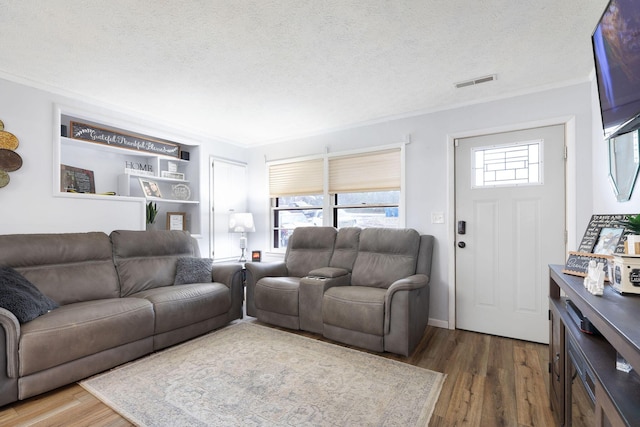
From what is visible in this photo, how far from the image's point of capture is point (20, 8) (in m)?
1.83

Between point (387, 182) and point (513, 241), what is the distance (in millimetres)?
1444

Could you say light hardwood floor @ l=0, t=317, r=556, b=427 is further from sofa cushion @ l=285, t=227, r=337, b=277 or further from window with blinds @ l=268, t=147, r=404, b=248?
window with blinds @ l=268, t=147, r=404, b=248

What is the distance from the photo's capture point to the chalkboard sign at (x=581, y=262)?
1435 mm

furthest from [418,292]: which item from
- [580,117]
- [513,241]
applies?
[580,117]

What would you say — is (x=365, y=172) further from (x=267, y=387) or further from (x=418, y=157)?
(x=267, y=387)

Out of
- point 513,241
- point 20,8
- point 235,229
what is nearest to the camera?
point 20,8

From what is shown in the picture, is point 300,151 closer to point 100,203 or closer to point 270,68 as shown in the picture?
point 270,68

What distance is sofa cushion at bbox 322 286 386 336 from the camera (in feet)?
8.57

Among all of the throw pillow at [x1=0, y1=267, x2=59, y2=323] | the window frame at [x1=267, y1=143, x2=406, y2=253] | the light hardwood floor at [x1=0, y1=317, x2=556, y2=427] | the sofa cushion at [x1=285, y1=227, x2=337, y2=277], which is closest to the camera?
the light hardwood floor at [x1=0, y1=317, x2=556, y2=427]

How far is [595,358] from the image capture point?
1.06 m

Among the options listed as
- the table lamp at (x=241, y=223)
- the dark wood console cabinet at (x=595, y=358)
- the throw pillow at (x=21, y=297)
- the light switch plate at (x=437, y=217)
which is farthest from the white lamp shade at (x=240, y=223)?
the dark wood console cabinet at (x=595, y=358)

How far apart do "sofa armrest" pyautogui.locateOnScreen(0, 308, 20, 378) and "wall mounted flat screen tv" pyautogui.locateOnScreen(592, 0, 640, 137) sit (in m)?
3.31

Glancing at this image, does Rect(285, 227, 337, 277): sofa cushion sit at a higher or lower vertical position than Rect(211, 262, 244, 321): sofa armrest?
higher

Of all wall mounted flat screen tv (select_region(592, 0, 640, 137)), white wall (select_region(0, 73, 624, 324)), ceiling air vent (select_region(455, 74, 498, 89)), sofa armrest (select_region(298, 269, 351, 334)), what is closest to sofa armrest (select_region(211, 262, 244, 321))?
sofa armrest (select_region(298, 269, 351, 334))
